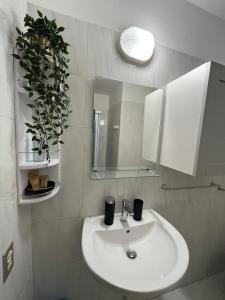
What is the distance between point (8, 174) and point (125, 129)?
0.75 meters

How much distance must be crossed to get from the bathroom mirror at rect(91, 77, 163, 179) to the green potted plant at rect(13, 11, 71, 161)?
0.91 ft

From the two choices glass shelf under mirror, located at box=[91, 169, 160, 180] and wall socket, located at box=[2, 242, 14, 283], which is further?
glass shelf under mirror, located at box=[91, 169, 160, 180]

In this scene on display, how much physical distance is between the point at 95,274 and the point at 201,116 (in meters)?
0.95

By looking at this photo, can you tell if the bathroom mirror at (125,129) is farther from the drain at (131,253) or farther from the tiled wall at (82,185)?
the drain at (131,253)

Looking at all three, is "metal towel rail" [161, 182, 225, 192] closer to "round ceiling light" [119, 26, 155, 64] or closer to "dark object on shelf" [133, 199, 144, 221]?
"dark object on shelf" [133, 199, 144, 221]

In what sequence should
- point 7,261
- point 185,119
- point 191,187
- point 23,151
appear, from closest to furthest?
1. point 7,261
2. point 23,151
3. point 185,119
4. point 191,187

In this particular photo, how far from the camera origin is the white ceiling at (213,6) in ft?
3.83

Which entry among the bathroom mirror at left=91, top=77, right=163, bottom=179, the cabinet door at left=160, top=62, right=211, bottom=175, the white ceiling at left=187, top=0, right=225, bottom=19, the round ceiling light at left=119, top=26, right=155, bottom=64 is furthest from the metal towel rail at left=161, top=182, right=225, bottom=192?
the white ceiling at left=187, top=0, right=225, bottom=19

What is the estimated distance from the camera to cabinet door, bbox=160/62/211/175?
0.85 m

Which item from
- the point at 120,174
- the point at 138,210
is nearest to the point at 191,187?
the point at 138,210

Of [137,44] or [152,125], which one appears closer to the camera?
[137,44]

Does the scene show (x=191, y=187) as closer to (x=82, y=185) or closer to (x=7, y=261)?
(x=82, y=185)

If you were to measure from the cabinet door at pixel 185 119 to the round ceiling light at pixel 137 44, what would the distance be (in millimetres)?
270

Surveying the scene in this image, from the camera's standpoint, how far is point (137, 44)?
3.22 ft
